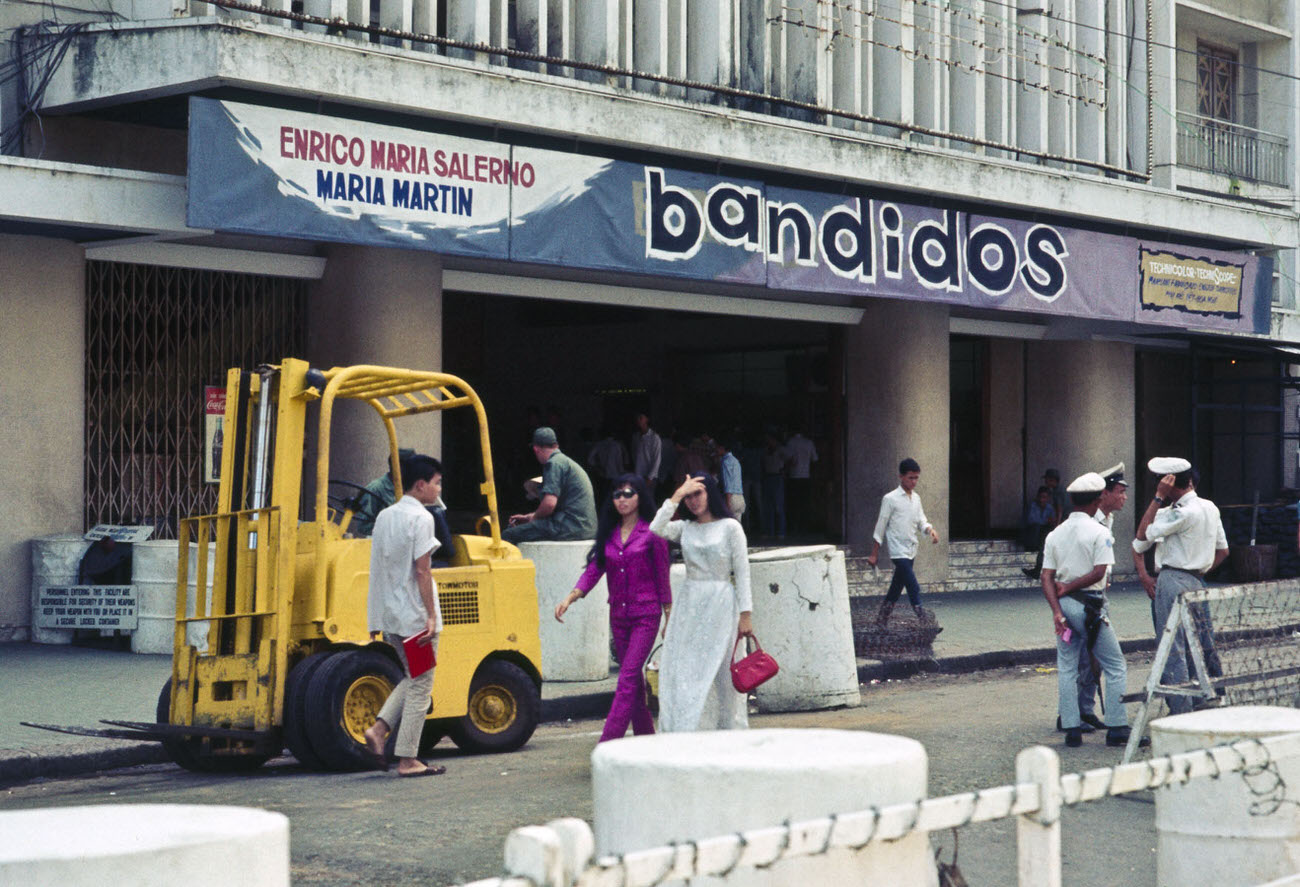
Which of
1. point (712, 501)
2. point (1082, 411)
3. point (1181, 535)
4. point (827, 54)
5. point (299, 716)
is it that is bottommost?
point (299, 716)

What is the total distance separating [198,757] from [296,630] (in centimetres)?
87

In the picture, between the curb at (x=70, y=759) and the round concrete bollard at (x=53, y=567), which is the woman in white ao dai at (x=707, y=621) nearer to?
the curb at (x=70, y=759)

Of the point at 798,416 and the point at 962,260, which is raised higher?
the point at 962,260

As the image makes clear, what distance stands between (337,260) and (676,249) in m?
3.43

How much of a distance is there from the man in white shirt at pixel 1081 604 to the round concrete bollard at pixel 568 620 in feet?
11.8

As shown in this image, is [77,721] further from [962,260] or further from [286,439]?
[962,260]

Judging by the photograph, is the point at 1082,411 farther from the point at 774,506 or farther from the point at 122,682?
the point at 122,682

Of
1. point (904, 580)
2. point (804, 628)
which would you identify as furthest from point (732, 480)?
point (804, 628)

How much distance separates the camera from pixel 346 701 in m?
9.29

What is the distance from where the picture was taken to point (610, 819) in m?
3.97

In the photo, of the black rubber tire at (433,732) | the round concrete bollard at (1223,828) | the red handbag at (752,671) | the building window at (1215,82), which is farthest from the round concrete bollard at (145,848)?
the building window at (1215,82)

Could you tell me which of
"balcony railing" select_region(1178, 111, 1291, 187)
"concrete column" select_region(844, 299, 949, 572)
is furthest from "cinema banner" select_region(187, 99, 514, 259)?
"balcony railing" select_region(1178, 111, 1291, 187)

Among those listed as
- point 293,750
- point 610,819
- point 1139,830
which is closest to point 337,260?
point 293,750

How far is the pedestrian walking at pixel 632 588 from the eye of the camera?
906 centimetres
